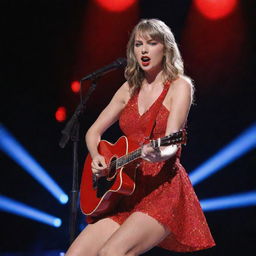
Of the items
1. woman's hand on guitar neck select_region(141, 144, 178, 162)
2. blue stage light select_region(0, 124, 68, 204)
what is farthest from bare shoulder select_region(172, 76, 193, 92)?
blue stage light select_region(0, 124, 68, 204)

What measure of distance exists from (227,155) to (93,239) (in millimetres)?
2853

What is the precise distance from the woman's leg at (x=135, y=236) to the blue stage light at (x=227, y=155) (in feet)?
9.08

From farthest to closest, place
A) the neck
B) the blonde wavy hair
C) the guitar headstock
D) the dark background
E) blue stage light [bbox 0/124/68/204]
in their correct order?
blue stage light [bbox 0/124/68/204] → the dark background → the neck → the blonde wavy hair → the guitar headstock

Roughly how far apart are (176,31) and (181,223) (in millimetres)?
3394

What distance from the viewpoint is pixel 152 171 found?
288 cm

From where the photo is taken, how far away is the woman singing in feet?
8.73

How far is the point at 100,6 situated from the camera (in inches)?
234

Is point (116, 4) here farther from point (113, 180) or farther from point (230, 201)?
point (113, 180)

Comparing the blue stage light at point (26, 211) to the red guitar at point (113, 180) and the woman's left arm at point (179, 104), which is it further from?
the woman's left arm at point (179, 104)

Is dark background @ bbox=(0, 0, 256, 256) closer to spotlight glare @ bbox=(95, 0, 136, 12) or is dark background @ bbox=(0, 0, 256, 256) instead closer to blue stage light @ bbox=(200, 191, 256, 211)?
blue stage light @ bbox=(200, 191, 256, 211)

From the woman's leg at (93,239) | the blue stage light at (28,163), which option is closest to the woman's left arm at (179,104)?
the woman's leg at (93,239)

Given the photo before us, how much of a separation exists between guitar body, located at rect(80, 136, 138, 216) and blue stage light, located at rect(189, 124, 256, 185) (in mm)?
2374

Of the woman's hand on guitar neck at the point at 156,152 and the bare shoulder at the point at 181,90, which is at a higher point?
the bare shoulder at the point at 181,90

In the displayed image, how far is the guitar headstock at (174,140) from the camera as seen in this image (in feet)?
7.89
